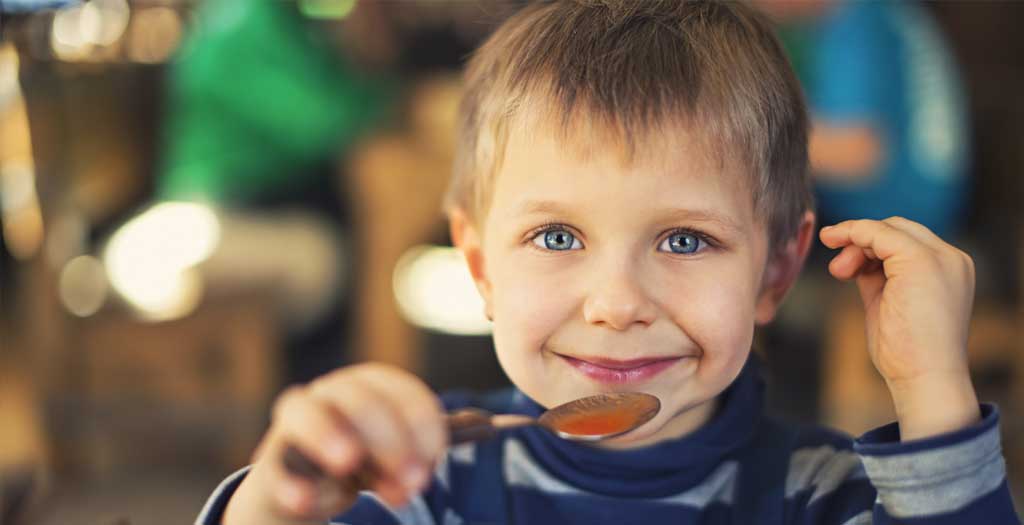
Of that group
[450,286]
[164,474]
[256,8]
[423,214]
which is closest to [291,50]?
[256,8]

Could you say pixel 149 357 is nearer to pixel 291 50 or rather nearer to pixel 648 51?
pixel 291 50

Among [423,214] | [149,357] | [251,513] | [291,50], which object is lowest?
[149,357]

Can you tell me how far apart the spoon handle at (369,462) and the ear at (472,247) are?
0.22m

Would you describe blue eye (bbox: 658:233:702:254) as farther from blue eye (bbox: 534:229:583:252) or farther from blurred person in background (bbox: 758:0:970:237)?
blurred person in background (bbox: 758:0:970:237)

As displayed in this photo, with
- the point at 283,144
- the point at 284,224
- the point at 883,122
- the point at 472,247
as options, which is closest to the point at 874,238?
the point at 472,247

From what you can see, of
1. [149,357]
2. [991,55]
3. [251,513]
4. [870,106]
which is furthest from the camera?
[991,55]

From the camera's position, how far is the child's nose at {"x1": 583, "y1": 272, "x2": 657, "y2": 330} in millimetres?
575

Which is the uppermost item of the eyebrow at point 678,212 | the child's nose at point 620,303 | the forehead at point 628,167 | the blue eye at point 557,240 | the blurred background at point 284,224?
the forehead at point 628,167

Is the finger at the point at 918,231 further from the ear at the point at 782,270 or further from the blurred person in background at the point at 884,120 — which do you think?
the blurred person in background at the point at 884,120

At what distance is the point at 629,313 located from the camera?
1.89ft

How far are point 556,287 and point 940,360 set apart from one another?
0.21 meters

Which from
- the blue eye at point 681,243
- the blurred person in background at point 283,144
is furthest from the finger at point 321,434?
the blurred person in background at point 283,144

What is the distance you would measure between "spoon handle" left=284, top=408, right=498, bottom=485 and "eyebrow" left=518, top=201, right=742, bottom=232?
0.50ft

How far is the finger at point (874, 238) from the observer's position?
616 mm
